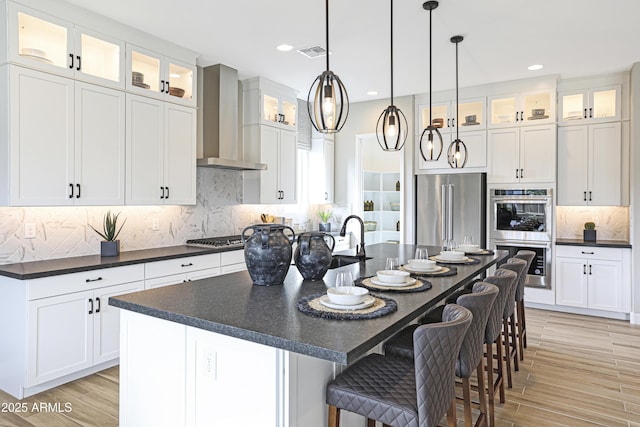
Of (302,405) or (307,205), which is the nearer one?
(302,405)

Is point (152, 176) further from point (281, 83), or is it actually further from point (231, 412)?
point (231, 412)

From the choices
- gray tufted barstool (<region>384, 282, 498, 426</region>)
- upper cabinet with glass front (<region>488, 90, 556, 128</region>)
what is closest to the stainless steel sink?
gray tufted barstool (<region>384, 282, 498, 426</region>)

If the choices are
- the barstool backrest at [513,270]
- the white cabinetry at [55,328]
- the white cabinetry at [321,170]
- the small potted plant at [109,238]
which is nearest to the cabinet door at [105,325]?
the white cabinetry at [55,328]

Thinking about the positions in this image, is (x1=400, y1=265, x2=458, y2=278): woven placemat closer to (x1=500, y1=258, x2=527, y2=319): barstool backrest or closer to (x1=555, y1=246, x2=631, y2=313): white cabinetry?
(x1=500, y1=258, x2=527, y2=319): barstool backrest

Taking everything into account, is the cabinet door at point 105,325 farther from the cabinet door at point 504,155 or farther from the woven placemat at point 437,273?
the cabinet door at point 504,155

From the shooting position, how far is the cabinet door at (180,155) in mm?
4129

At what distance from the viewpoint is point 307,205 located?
6699 millimetres

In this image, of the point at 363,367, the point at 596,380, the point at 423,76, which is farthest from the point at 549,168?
the point at 363,367

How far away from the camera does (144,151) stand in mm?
3902

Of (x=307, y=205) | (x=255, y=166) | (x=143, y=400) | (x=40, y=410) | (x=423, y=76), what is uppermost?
(x=423, y=76)

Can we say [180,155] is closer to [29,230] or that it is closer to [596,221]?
[29,230]

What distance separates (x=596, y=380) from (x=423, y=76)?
12.1ft

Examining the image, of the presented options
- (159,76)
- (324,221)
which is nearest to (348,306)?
(159,76)

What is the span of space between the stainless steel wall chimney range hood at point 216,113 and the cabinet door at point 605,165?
4.25 m
